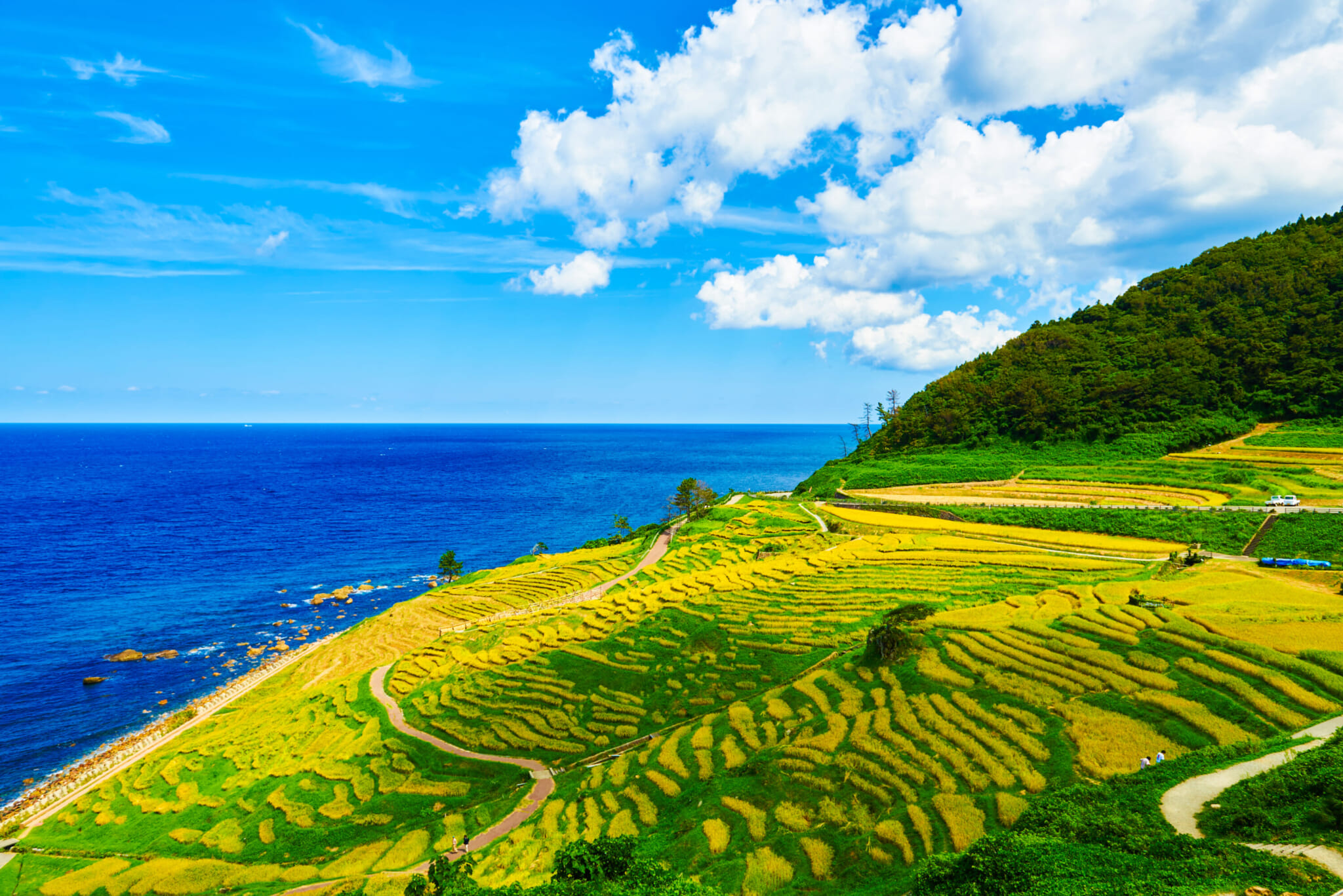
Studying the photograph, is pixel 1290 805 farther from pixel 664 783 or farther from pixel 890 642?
pixel 664 783

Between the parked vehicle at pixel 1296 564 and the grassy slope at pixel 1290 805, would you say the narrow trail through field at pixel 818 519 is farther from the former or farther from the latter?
the grassy slope at pixel 1290 805

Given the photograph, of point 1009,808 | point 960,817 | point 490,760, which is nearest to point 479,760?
point 490,760

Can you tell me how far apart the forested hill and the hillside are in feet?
Result: 201

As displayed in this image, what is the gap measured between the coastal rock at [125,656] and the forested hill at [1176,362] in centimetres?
13401

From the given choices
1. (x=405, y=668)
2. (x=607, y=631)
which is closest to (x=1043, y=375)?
(x=607, y=631)

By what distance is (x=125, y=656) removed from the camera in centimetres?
7094

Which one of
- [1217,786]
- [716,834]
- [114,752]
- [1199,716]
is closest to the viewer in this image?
[1217,786]

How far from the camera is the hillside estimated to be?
25.8 m

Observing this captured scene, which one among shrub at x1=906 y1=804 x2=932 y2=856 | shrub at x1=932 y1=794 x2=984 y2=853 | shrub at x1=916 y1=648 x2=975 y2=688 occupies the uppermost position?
shrub at x1=916 y1=648 x2=975 y2=688

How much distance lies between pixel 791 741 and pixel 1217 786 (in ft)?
62.9

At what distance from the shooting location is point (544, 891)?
22812 millimetres

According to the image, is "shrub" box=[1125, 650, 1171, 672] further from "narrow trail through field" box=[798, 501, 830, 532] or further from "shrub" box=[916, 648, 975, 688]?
"narrow trail through field" box=[798, 501, 830, 532]

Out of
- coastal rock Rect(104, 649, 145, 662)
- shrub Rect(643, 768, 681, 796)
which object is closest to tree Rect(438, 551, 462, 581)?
coastal rock Rect(104, 649, 145, 662)

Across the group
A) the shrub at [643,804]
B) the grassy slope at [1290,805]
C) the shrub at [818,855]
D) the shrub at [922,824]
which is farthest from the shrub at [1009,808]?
the shrub at [643,804]
